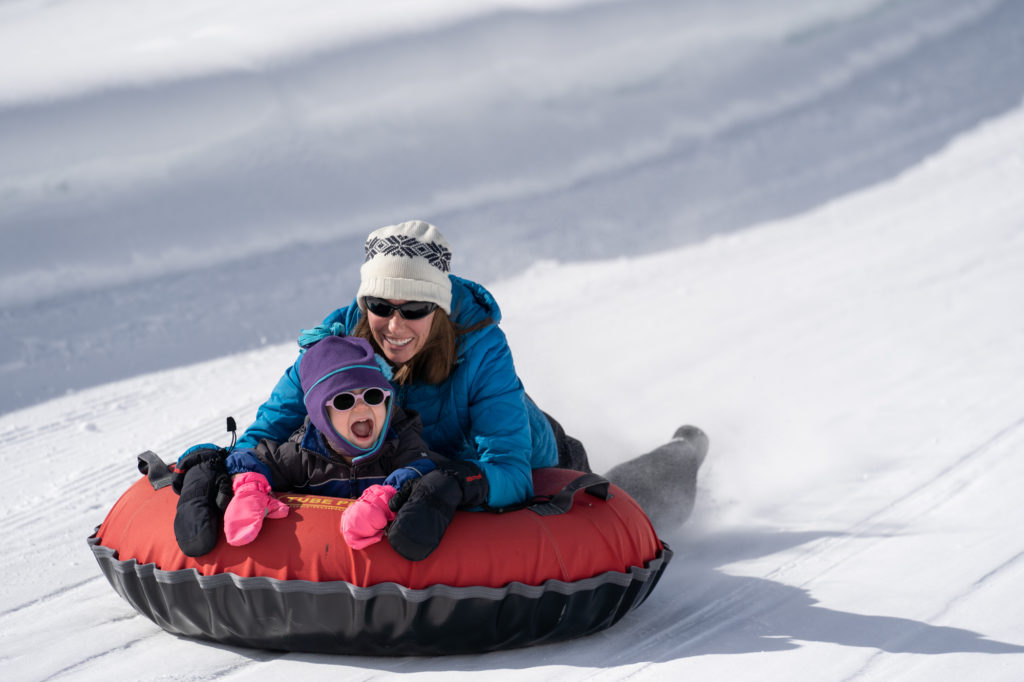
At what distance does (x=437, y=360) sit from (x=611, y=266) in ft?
14.0

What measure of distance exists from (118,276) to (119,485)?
2.83 m

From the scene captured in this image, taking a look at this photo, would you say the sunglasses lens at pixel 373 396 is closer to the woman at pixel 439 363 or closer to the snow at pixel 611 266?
the woman at pixel 439 363

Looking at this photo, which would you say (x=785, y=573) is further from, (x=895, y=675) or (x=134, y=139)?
(x=134, y=139)

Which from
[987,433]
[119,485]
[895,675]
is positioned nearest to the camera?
[895,675]

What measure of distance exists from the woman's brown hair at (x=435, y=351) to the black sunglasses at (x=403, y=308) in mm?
48

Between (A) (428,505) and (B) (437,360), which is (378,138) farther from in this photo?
(A) (428,505)

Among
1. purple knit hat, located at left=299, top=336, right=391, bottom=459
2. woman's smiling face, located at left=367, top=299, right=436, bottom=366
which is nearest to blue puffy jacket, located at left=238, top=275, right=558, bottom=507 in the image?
woman's smiling face, located at left=367, top=299, right=436, bottom=366

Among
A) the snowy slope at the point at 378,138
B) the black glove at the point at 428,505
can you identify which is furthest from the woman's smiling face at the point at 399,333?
the snowy slope at the point at 378,138

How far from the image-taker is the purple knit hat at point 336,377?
2.72m

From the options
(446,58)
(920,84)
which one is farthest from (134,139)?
(920,84)

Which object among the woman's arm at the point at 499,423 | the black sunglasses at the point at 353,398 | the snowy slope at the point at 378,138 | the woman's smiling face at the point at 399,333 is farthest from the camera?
the snowy slope at the point at 378,138

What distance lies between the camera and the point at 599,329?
20.0 feet

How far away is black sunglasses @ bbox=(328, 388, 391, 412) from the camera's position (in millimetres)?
2715

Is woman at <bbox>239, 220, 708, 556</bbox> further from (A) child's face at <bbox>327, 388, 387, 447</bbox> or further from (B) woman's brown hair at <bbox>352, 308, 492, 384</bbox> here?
(A) child's face at <bbox>327, 388, 387, 447</bbox>
